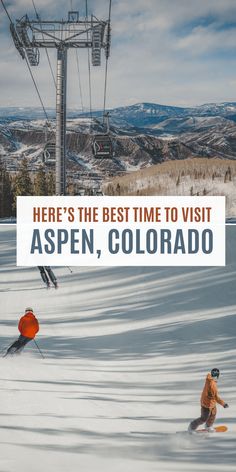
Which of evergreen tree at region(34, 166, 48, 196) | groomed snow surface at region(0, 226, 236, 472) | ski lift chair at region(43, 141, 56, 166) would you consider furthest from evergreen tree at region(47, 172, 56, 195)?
ski lift chair at region(43, 141, 56, 166)

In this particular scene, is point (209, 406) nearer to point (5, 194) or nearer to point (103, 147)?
point (103, 147)

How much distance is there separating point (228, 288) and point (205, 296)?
87cm

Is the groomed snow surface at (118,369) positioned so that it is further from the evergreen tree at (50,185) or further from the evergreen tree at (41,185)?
the evergreen tree at (50,185)

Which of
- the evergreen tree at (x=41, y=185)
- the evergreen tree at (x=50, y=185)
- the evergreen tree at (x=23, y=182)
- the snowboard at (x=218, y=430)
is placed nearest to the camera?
the snowboard at (x=218, y=430)

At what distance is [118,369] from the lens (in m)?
9.91

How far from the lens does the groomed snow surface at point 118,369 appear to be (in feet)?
20.5

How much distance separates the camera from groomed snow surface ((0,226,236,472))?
6.24 meters

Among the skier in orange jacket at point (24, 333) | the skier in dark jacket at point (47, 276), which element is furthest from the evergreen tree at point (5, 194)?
the skier in orange jacket at point (24, 333)

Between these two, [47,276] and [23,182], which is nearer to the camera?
[47,276]

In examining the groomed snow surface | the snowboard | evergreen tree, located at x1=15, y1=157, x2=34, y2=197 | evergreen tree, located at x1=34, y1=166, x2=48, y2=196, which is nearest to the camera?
the groomed snow surface

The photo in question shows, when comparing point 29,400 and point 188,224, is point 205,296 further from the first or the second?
point 29,400

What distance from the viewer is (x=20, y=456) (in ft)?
19.6

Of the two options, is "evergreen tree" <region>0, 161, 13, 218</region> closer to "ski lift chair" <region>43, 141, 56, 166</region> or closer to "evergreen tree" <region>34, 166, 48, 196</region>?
"evergreen tree" <region>34, 166, 48, 196</region>

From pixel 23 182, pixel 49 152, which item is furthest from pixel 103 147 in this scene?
pixel 23 182
